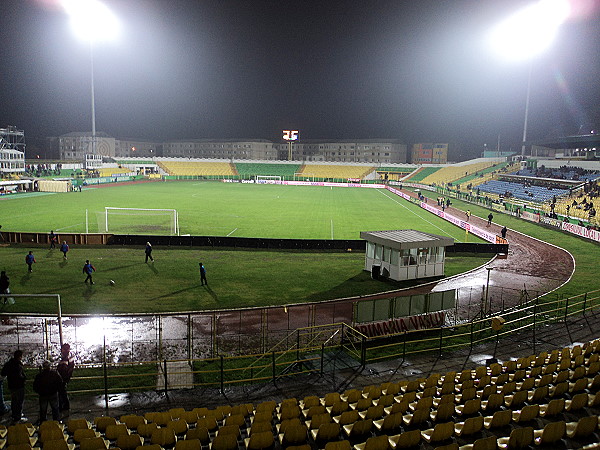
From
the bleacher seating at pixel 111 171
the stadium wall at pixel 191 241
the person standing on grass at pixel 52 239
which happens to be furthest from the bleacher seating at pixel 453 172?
the person standing on grass at pixel 52 239

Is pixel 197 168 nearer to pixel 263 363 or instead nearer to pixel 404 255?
pixel 404 255

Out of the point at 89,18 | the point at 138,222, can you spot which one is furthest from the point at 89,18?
the point at 138,222

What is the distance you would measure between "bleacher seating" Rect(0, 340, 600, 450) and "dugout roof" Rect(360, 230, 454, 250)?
12.8 meters

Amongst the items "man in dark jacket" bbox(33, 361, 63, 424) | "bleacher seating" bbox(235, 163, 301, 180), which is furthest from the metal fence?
"bleacher seating" bbox(235, 163, 301, 180)

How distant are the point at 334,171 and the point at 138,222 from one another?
90.8m

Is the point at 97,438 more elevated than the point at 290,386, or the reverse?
the point at 97,438

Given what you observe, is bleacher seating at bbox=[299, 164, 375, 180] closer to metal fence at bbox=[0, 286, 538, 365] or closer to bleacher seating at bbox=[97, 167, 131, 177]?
bleacher seating at bbox=[97, 167, 131, 177]

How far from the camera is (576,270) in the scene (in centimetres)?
2733

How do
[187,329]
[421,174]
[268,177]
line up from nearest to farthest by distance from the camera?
[187,329], [268,177], [421,174]

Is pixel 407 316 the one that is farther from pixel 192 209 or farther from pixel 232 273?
pixel 192 209

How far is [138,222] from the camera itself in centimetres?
4062

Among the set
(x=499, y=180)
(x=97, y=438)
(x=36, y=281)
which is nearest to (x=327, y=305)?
(x=97, y=438)

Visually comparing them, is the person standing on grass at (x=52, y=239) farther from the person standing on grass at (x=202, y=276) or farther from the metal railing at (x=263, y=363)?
the metal railing at (x=263, y=363)

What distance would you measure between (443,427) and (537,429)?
7.25 ft
